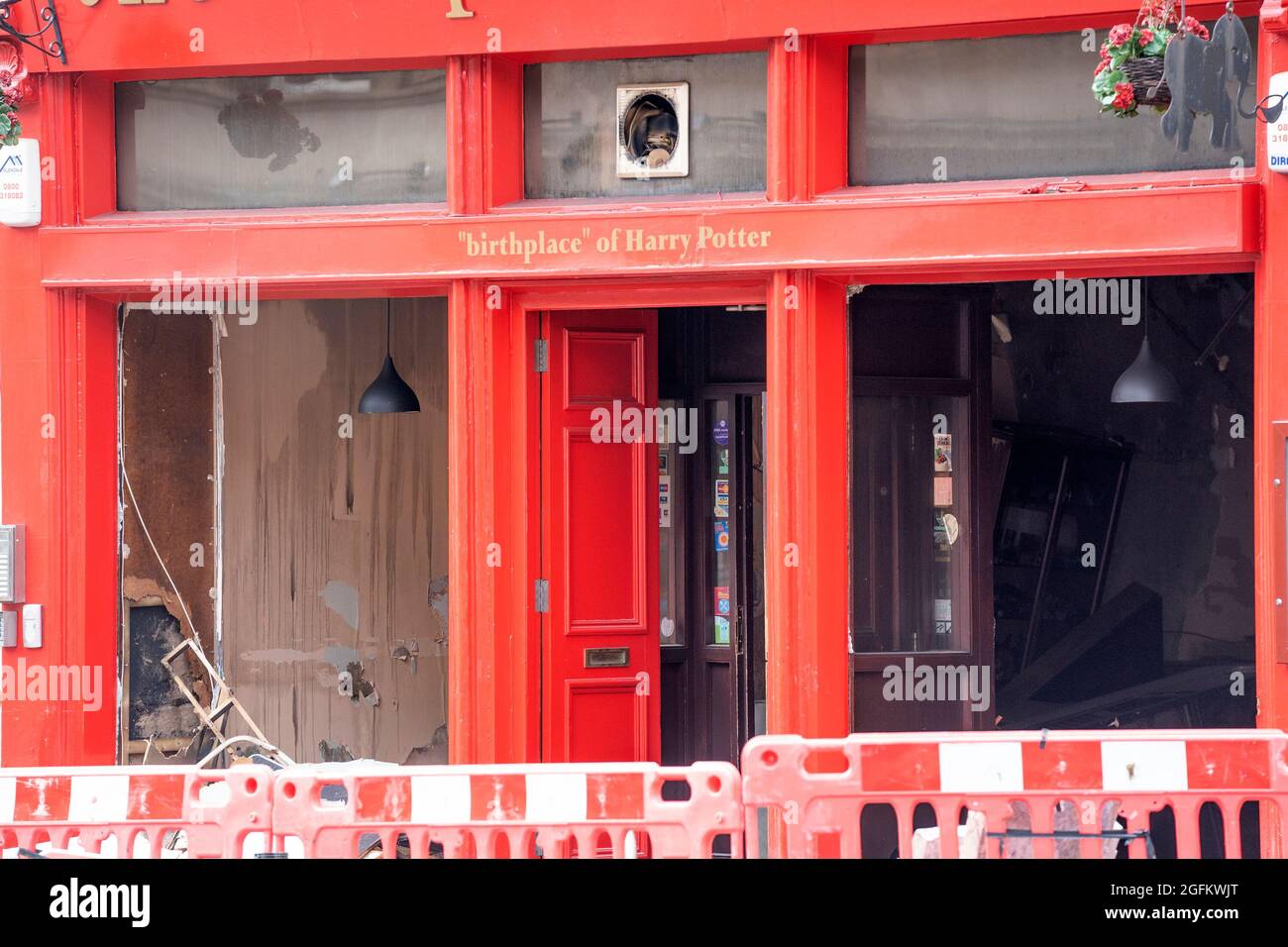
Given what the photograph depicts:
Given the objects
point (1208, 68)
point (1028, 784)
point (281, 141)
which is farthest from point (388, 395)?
point (1208, 68)

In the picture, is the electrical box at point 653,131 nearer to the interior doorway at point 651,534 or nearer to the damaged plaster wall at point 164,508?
the interior doorway at point 651,534

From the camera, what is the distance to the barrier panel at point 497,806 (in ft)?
18.2

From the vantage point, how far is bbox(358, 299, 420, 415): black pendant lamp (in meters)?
9.17

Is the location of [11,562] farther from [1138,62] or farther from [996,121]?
[1138,62]

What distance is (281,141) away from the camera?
7520 millimetres

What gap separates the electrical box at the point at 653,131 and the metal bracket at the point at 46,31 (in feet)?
8.68

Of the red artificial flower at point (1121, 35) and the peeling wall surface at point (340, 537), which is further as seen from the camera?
the peeling wall surface at point (340, 537)

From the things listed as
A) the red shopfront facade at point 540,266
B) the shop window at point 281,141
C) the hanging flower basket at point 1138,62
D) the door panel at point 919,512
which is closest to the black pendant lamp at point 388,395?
the red shopfront facade at point 540,266

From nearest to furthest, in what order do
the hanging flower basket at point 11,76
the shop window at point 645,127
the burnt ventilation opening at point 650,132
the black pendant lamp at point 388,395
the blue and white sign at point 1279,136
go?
the blue and white sign at point 1279,136 < the shop window at point 645,127 < the burnt ventilation opening at point 650,132 < the hanging flower basket at point 11,76 < the black pendant lamp at point 388,395

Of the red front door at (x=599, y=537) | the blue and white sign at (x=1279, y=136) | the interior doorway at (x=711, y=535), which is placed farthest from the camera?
the interior doorway at (x=711, y=535)

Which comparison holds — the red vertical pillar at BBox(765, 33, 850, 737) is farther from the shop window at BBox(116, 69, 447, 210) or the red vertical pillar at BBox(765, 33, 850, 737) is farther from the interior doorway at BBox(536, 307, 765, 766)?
the shop window at BBox(116, 69, 447, 210)

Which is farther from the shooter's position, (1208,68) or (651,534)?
(651,534)

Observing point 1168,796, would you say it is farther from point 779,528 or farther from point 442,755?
point 442,755

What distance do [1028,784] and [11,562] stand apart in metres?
4.83
